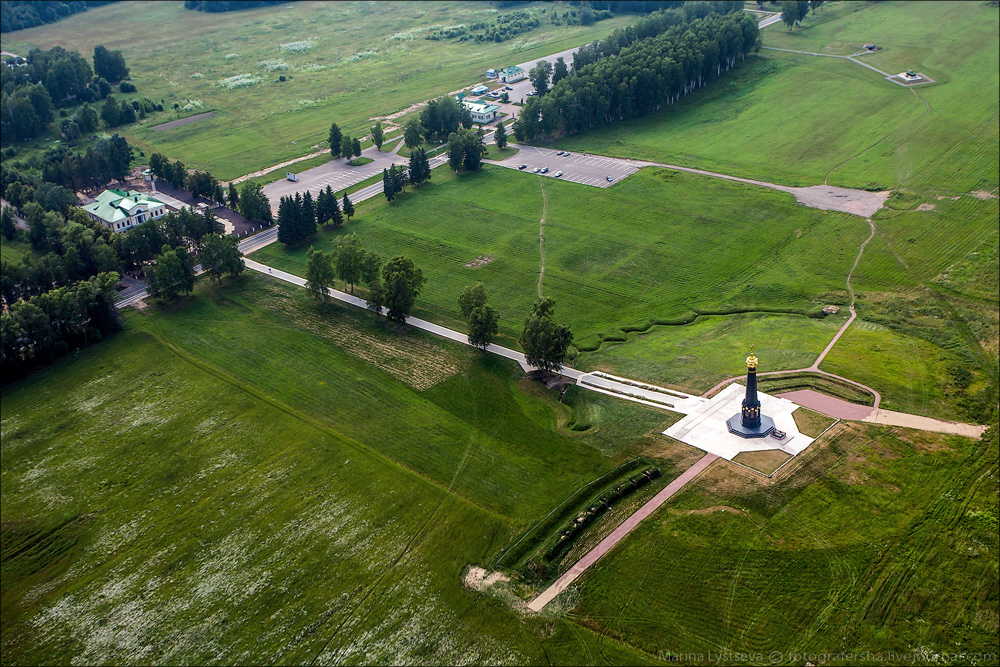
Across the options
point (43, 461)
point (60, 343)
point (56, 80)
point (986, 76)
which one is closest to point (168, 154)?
point (56, 80)

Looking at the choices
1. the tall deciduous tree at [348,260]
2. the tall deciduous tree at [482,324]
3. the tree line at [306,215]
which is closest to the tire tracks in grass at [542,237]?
the tall deciduous tree at [482,324]

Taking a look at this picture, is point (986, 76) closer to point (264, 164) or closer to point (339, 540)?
point (264, 164)

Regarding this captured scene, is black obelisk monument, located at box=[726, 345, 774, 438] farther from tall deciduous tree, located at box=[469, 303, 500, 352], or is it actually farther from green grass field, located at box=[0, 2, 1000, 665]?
tall deciduous tree, located at box=[469, 303, 500, 352]

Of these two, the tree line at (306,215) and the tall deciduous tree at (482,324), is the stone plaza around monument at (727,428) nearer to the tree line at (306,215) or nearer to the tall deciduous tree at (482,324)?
the tall deciduous tree at (482,324)

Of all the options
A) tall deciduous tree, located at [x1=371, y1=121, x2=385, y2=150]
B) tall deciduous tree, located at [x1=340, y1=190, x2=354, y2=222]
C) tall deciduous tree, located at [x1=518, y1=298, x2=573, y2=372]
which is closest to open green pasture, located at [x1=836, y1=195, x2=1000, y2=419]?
tall deciduous tree, located at [x1=518, y1=298, x2=573, y2=372]

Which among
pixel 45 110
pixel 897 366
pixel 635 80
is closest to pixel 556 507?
pixel 897 366

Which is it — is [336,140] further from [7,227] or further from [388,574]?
[388,574]
